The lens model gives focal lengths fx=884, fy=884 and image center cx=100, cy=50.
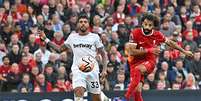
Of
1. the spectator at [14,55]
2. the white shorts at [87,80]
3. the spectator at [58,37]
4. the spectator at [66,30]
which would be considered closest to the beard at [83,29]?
the white shorts at [87,80]

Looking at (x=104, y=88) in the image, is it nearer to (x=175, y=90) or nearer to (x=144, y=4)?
(x=175, y=90)

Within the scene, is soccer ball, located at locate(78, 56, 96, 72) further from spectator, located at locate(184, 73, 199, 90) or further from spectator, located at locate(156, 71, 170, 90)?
spectator, located at locate(184, 73, 199, 90)

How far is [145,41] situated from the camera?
18.3 m

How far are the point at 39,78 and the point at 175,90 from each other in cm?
Answer: 351

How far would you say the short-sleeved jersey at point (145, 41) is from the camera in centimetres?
Result: 1830

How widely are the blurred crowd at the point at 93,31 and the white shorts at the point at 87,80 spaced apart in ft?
13.5

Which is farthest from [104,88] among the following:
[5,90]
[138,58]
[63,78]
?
[138,58]

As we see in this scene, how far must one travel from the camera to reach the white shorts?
18.0 meters

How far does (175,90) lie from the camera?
859 inches

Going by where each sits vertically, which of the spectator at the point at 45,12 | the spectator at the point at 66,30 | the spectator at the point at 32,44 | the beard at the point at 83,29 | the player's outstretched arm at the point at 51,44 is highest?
the spectator at the point at 45,12

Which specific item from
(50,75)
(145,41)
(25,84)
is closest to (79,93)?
(145,41)

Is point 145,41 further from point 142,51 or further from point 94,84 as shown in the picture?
point 94,84

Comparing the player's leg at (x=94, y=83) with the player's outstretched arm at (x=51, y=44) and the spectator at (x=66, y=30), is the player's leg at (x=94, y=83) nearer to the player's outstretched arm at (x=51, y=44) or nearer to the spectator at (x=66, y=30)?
the player's outstretched arm at (x=51, y=44)

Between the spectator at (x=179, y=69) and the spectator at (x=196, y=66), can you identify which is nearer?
the spectator at (x=179, y=69)
